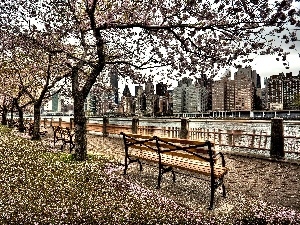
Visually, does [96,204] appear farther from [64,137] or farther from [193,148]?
[64,137]

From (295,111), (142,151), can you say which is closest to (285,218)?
(142,151)

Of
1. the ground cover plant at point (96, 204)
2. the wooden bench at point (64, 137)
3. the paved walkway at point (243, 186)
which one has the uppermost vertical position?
the wooden bench at point (64, 137)

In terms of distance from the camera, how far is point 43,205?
18.8 feet

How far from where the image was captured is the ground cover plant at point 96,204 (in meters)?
5.20

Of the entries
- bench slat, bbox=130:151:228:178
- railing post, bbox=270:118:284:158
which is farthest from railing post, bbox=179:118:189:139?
bench slat, bbox=130:151:228:178

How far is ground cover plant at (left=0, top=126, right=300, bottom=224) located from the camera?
5.20 m

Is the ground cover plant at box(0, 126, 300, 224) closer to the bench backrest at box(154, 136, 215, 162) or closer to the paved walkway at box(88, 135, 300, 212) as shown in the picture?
the paved walkway at box(88, 135, 300, 212)

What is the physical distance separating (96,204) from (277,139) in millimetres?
9751

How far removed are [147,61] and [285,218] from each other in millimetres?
7026

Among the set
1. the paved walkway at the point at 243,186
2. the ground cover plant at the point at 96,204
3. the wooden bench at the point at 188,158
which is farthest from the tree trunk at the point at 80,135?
the wooden bench at the point at 188,158

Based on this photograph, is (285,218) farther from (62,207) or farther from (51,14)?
(51,14)

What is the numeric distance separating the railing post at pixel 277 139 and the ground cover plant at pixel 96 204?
682cm

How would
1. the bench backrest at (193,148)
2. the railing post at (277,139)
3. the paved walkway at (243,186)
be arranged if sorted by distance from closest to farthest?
1. the bench backrest at (193,148)
2. the paved walkway at (243,186)
3. the railing post at (277,139)

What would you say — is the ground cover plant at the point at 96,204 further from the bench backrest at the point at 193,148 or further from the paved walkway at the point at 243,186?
the bench backrest at the point at 193,148
